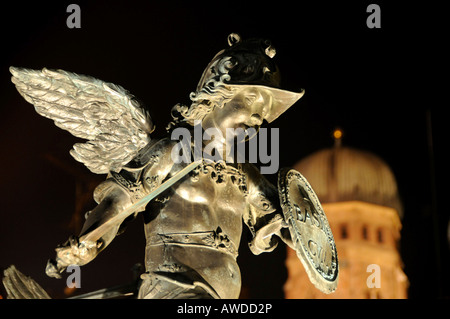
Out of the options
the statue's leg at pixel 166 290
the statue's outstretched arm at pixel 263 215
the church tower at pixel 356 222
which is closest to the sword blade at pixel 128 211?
the statue's leg at pixel 166 290

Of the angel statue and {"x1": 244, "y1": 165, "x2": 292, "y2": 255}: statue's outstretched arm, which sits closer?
the angel statue

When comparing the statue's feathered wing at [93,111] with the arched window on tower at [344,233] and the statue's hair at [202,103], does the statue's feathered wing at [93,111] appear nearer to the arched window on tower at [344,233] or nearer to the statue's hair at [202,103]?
the statue's hair at [202,103]

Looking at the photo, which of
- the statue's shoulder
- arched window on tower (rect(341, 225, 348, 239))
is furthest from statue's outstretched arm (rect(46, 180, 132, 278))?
arched window on tower (rect(341, 225, 348, 239))

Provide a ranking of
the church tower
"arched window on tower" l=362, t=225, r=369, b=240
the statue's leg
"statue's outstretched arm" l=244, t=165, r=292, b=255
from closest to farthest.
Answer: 1. the statue's leg
2. "statue's outstretched arm" l=244, t=165, r=292, b=255
3. the church tower
4. "arched window on tower" l=362, t=225, r=369, b=240

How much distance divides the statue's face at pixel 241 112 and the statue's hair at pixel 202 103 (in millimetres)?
31

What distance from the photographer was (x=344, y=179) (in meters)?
28.8

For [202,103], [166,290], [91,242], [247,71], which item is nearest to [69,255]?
[91,242]

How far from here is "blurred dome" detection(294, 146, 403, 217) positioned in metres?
26.7

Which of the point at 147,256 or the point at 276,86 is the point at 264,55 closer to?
the point at 276,86

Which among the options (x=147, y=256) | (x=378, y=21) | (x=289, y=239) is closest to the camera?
(x=147, y=256)

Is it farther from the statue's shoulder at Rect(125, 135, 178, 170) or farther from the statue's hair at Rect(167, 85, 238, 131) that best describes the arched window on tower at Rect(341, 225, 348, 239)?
the statue's shoulder at Rect(125, 135, 178, 170)

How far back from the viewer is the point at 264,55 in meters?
5.25
